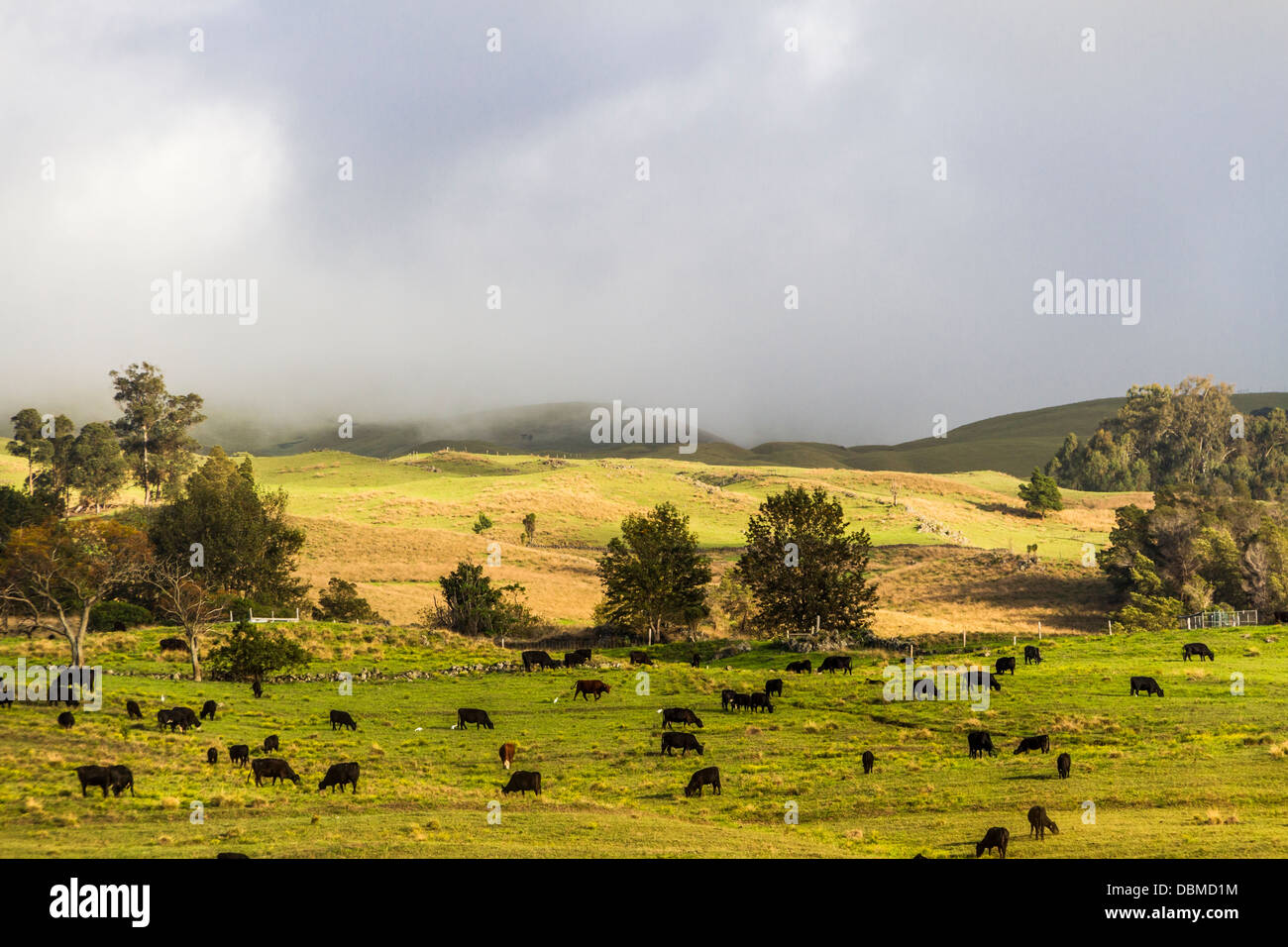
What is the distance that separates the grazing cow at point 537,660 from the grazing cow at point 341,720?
18.6 m

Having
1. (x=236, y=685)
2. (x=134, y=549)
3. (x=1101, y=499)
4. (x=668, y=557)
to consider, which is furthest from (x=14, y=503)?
(x=1101, y=499)

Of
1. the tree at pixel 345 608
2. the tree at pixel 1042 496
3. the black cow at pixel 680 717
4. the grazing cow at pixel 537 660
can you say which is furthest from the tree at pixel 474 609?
the tree at pixel 1042 496

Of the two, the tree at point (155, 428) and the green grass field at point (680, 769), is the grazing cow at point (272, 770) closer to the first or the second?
the green grass field at point (680, 769)

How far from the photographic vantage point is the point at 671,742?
130ft

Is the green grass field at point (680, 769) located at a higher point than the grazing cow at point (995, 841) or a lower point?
lower

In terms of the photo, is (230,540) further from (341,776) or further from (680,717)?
(341,776)

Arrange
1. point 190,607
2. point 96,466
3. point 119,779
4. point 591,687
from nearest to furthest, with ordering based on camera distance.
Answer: point 119,779, point 591,687, point 190,607, point 96,466

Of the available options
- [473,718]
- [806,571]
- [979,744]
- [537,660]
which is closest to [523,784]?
[473,718]

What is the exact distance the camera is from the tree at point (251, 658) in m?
57.8

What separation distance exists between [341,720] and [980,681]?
Result: 31.5 metres

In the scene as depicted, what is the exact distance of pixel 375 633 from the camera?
72.6m

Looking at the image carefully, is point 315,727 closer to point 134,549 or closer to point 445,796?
point 445,796

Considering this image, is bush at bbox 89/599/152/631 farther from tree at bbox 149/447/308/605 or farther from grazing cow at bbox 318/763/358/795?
grazing cow at bbox 318/763/358/795

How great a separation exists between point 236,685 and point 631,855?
39099 mm
